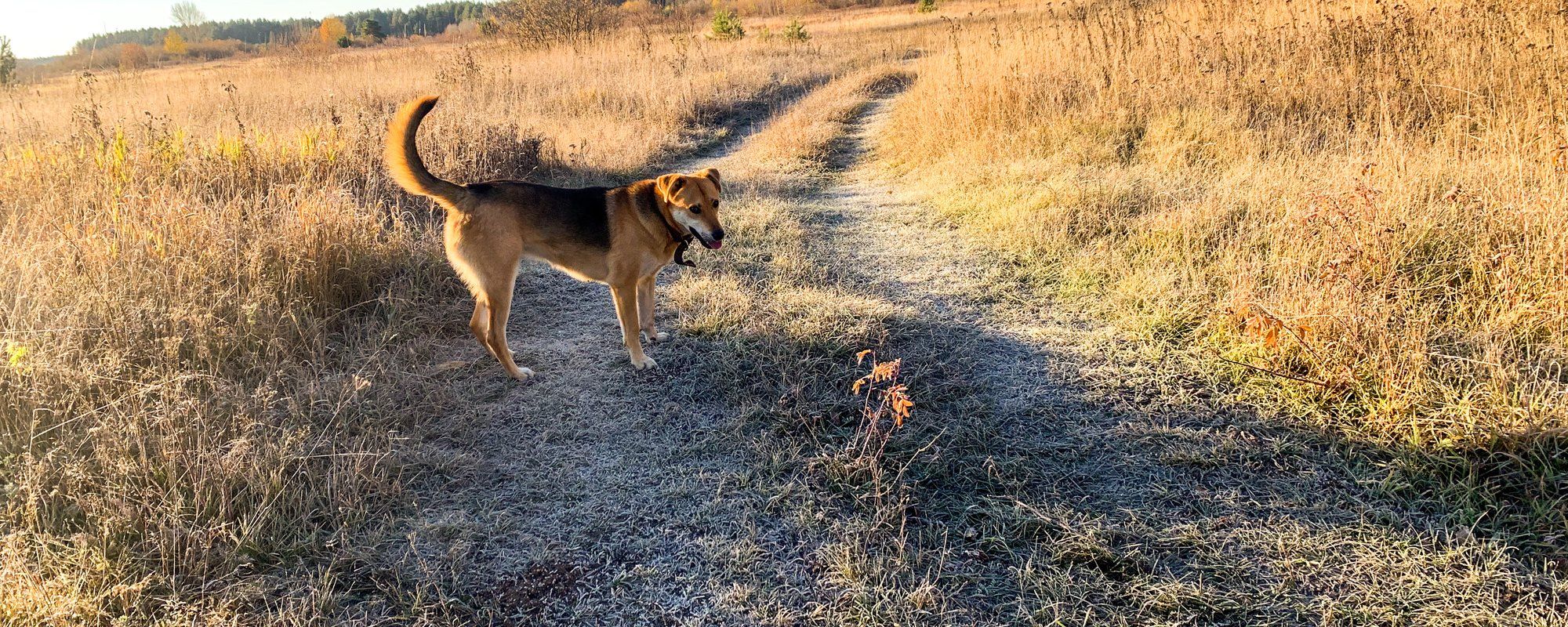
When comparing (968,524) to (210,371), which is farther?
(210,371)

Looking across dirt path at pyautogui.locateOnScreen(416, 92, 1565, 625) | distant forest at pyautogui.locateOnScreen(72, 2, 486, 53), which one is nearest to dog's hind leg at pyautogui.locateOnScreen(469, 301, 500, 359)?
dirt path at pyautogui.locateOnScreen(416, 92, 1565, 625)

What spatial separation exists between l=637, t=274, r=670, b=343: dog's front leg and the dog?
11 cm

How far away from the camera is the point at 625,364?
13.1 ft

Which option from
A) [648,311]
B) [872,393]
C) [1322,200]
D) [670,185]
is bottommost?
[872,393]

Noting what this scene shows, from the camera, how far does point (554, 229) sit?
391cm

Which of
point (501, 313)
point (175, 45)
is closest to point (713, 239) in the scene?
point (501, 313)

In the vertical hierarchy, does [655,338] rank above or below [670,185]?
below

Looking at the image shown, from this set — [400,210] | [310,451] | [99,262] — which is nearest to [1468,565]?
[310,451]

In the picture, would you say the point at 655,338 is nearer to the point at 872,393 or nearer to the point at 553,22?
the point at 872,393

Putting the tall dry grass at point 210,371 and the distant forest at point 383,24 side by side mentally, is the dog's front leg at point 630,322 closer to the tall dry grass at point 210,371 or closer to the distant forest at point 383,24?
the tall dry grass at point 210,371

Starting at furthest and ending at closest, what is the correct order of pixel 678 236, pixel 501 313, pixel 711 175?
1. pixel 711 175
2. pixel 678 236
3. pixel 501 313

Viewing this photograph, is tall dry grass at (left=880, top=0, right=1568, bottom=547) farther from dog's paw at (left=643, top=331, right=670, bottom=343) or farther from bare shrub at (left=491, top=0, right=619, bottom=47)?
bare shrub at (left=491, top=0, right=619, bottom=47)

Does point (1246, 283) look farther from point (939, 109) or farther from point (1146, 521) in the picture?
point (939, 109)

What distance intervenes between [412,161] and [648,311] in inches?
59.2
